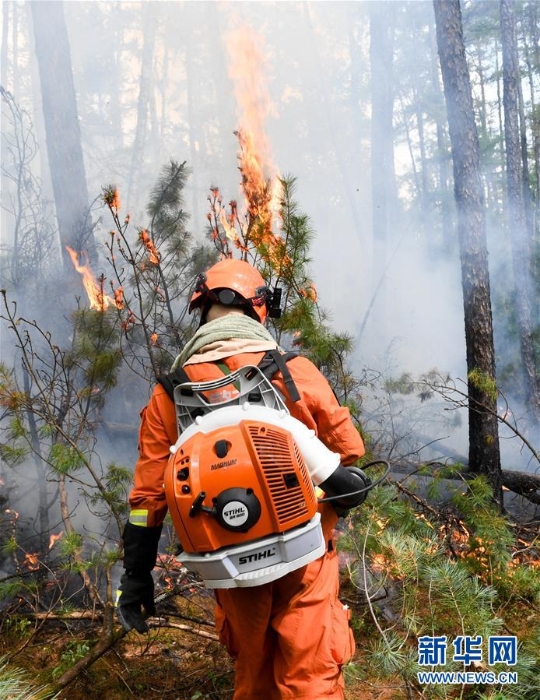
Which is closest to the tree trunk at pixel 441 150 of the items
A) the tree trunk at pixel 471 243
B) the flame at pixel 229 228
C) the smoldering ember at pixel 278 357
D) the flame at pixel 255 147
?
the smoldering ember at pixel 278 357

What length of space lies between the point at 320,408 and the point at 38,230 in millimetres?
6417

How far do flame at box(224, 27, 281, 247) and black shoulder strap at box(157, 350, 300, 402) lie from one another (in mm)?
2227

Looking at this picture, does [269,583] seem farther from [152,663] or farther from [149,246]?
[149,246]

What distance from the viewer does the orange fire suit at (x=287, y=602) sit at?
5.74 ft

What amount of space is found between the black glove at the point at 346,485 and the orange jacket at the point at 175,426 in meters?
0.10

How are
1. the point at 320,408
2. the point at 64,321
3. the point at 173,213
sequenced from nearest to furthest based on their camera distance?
the point at 320,408
the point at 173,213
the point at 64,321

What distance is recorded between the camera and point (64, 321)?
6.61 m

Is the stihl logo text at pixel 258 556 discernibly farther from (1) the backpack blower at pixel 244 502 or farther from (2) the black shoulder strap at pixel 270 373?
(2) the black shoulder strap at pixel 270 373

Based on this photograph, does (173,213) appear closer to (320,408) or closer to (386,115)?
(320,408)

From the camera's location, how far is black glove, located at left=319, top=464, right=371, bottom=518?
189 cm

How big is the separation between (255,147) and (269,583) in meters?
4.89

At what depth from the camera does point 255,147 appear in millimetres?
5531

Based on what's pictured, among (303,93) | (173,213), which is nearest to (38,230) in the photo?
(173,213)

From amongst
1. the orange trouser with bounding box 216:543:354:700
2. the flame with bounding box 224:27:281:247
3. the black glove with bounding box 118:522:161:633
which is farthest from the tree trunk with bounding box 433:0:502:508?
the black glove with bounding box 118:522:161:633
